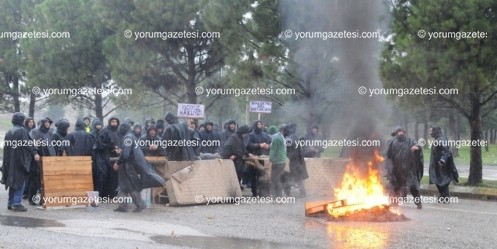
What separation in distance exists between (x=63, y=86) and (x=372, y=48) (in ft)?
63.9

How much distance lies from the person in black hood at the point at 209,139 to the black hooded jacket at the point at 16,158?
6.97 m

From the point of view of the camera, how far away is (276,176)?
15.3m

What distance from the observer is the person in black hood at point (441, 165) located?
15.5 m

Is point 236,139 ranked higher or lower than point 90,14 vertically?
lower

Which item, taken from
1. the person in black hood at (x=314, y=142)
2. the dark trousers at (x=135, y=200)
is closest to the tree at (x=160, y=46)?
the person in black hood at (x=314, y=142)

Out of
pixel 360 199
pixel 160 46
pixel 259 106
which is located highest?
pixel 160 46

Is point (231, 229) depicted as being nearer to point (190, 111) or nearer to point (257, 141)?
point (257, 141)

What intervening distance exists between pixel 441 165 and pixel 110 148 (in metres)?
7.14

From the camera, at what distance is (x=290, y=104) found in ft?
80.5

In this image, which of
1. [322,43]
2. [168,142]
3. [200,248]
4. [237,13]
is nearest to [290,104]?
[237,13]

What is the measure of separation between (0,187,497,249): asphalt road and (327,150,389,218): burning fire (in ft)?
1.23

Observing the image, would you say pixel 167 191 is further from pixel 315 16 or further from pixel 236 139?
pixel 315 16

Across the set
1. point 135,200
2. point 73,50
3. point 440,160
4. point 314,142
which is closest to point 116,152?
point 135,200

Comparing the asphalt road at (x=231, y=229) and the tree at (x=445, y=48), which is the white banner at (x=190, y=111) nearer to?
the tree at (x=445, y=48)
